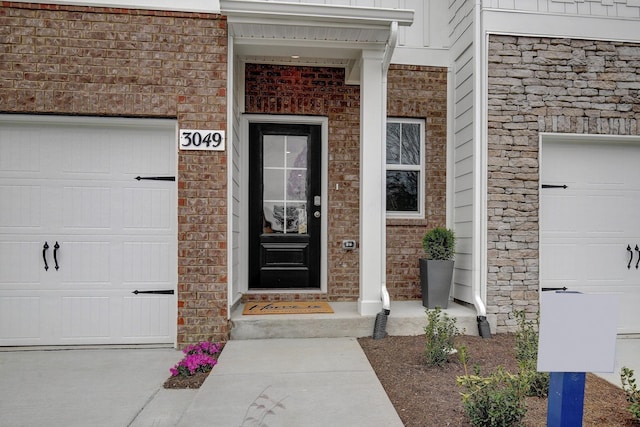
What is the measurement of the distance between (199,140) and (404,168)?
2.59 metres

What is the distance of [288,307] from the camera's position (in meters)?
4.89

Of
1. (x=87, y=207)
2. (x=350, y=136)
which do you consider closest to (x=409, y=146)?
(x=350, y=136)

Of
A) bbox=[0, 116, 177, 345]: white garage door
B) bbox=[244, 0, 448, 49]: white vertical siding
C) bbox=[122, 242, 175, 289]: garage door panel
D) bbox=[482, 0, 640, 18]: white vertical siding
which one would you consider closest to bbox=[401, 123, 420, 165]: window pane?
bbox=[244, 0, 448, 49]: white vertical siding

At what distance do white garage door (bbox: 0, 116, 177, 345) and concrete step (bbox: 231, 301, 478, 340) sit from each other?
0.84 m

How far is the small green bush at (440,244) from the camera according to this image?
16.2 feet

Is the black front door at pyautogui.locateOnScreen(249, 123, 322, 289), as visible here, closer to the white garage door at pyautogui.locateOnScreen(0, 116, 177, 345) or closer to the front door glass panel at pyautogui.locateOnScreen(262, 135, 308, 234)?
the front door glass panel at pyautogui.locateOnScreen(262, 135, 308, 234)

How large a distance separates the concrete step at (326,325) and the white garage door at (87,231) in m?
0.84

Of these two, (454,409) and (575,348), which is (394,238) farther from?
(575,348)

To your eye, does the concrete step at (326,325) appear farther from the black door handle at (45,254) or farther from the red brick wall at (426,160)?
the black door handle at (45,254)

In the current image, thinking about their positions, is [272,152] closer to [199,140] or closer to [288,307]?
[199,140]

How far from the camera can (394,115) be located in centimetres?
549

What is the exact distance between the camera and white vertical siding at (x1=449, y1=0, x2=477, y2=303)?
196 inches

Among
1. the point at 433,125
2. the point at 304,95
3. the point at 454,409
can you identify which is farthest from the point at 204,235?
the point at 433,125

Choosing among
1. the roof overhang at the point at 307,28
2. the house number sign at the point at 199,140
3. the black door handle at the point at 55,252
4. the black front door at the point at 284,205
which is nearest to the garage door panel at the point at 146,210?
the house number sign at the point at 199,140
